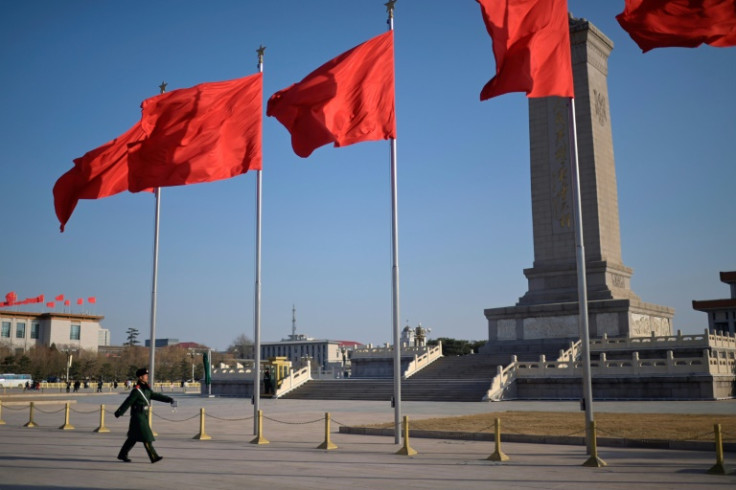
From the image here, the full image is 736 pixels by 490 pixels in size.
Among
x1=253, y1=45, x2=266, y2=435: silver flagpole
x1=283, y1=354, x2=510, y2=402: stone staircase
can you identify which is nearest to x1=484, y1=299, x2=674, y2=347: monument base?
x1=283, y1=354, x2=510, y2=402: stone staircase

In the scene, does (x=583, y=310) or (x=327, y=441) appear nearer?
(x=583, y=310)

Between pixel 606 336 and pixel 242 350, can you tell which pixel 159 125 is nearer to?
pixel 606 336

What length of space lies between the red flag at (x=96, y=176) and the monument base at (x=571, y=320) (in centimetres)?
3001

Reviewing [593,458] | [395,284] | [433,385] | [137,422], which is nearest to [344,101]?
[395,284]

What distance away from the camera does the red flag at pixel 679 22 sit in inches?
498

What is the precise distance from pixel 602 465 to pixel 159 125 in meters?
12.6

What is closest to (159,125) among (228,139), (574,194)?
(228,139)

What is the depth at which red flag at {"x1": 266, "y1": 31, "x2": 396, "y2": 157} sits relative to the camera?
16.0 m

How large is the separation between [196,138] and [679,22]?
1094 cm

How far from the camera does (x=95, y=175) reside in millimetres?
18656

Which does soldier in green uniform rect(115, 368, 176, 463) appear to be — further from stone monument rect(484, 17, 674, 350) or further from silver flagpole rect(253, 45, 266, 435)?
stone monument rect(484, 17, 674, 350)

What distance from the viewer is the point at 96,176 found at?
1866cm

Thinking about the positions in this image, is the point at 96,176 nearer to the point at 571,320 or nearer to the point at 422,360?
the point at 422,360

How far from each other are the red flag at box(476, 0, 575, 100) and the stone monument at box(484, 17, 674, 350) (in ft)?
105
